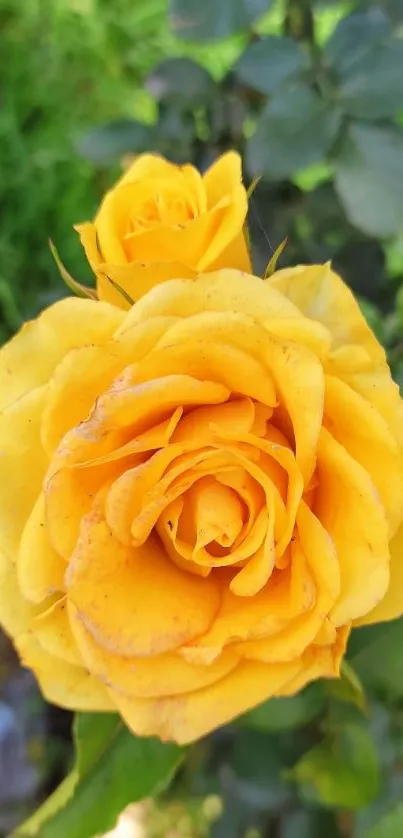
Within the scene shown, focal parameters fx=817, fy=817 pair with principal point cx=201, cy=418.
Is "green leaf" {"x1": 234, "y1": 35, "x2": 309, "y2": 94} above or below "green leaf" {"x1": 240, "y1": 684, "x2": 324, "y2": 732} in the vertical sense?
above

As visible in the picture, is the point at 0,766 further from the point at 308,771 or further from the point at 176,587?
the point at 176,587

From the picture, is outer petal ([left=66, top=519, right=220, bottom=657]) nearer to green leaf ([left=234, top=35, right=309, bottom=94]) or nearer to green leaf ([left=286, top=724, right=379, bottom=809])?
green leaf ([left=286, top=724, right=379, bottom=809])

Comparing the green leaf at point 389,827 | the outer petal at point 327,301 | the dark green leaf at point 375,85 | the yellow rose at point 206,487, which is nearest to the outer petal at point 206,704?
the yellow rose at point 206,487

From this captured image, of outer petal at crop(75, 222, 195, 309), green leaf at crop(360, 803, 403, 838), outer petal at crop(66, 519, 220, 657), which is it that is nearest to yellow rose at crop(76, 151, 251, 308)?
outer petal at crop(75, 222, 195, 309)

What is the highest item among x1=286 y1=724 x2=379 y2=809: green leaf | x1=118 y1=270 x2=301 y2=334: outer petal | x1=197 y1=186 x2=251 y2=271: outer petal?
x1=118 y1=270 x2=301 y2=334: outer petal

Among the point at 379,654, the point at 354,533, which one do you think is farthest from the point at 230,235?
the point at 379,654
